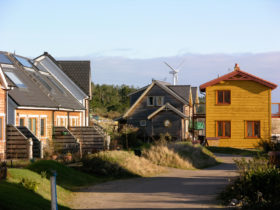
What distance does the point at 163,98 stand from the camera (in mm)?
52531

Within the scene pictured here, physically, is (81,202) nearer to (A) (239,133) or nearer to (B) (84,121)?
(B) (84,121)

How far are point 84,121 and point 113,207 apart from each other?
27.1m

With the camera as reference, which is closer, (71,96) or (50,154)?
(50,154)

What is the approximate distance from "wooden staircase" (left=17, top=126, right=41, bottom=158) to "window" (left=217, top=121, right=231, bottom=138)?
22.9 meters

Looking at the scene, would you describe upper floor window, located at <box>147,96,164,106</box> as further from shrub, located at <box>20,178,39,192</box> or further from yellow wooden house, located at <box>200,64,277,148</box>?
shrub, located at <box>20,178,39,192</box>

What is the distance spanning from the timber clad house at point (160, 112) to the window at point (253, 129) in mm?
6306

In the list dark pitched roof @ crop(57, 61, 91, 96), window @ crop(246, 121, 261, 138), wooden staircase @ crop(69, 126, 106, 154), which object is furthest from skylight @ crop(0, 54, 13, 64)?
window @ crop(246, 121, 261, 138)

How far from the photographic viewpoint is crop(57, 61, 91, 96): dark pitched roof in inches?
1700

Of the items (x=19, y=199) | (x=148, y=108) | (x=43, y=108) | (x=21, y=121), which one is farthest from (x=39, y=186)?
(x=148, y=108)

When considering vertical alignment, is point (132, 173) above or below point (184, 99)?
below

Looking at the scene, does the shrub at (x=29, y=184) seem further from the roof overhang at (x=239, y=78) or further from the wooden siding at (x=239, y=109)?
the wooden siding at (x=239, y=109)

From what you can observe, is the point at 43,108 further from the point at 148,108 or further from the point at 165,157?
the point at 148,108

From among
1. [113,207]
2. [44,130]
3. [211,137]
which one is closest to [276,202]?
[113,207]

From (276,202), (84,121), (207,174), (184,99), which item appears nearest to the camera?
(276,202)
